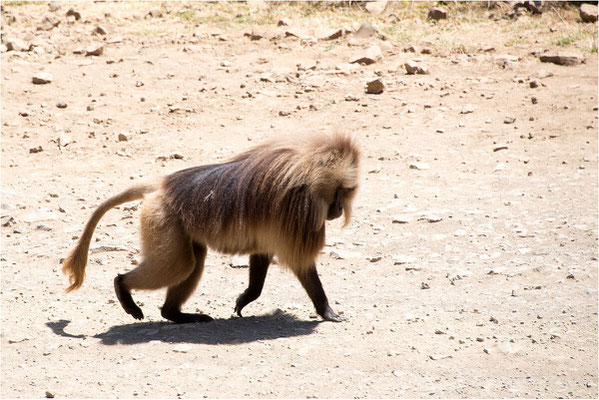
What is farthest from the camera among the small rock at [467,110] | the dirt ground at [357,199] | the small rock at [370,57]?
the small rock at [370,57]

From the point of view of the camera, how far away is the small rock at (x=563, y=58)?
1088 cm

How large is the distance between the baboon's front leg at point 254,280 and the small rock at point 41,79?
22.0 feet

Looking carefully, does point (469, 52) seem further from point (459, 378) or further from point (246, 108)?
point (459, 378)

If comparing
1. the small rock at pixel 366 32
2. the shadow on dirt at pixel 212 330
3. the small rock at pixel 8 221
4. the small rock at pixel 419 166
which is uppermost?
the small rock at pixel 366 32

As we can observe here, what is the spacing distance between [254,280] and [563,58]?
7.21 meters

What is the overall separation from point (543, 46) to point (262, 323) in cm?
781

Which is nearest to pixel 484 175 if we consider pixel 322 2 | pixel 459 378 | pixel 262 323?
pixel 262 323

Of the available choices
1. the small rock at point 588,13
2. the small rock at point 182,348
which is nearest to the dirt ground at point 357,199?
the small rock at point 182,348

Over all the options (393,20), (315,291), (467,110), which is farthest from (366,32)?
(315,291)

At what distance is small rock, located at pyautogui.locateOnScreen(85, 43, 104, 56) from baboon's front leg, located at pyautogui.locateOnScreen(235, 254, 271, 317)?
7336 millimetres

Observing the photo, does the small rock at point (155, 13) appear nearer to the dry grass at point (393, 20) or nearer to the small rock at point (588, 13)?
the dry grass at point (393, 20)

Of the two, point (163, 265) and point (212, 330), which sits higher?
point (163, 265)

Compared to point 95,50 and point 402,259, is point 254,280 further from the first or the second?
point 95,50

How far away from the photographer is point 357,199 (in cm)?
774
